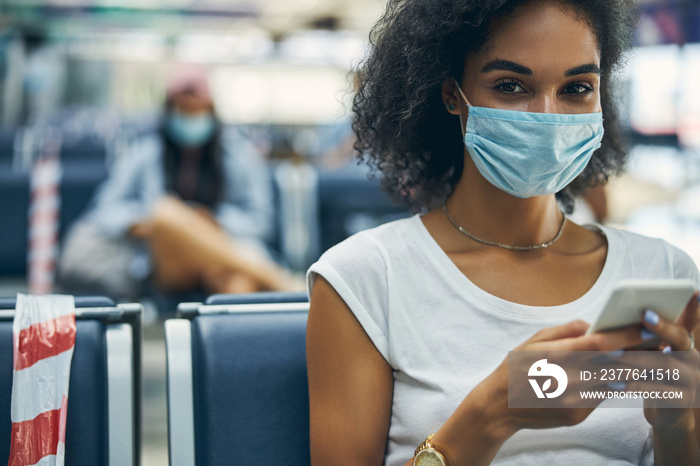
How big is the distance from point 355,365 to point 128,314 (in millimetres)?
455

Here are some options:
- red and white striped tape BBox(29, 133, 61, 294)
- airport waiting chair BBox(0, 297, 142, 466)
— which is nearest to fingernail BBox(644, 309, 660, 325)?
airport waiting chair BBox(0, 297, 142, 466)

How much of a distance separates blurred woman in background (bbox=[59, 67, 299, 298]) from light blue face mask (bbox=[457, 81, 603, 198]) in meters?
1.96

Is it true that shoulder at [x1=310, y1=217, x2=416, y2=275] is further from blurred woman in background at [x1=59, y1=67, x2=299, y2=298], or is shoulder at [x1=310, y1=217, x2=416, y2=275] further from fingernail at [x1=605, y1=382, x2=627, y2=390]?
blurred woman in background at [x1=59, y1=67, x2=299, y2=298]

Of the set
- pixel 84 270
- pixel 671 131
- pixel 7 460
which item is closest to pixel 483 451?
pixel 7 460

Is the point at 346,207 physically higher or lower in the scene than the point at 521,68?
lower

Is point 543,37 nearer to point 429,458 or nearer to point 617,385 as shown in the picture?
point 617,385

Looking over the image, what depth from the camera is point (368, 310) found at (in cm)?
129

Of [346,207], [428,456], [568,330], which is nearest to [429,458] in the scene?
[428,456]

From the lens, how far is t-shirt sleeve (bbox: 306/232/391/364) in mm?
1272

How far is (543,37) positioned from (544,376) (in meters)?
0.59

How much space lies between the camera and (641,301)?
36.9 inches

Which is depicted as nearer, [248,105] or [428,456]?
[428,456]

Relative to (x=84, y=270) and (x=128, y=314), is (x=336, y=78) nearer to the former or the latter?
(x=84, y=270)


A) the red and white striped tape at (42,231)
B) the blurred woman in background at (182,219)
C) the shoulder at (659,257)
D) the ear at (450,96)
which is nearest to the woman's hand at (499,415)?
the shoulder at (659,257)
